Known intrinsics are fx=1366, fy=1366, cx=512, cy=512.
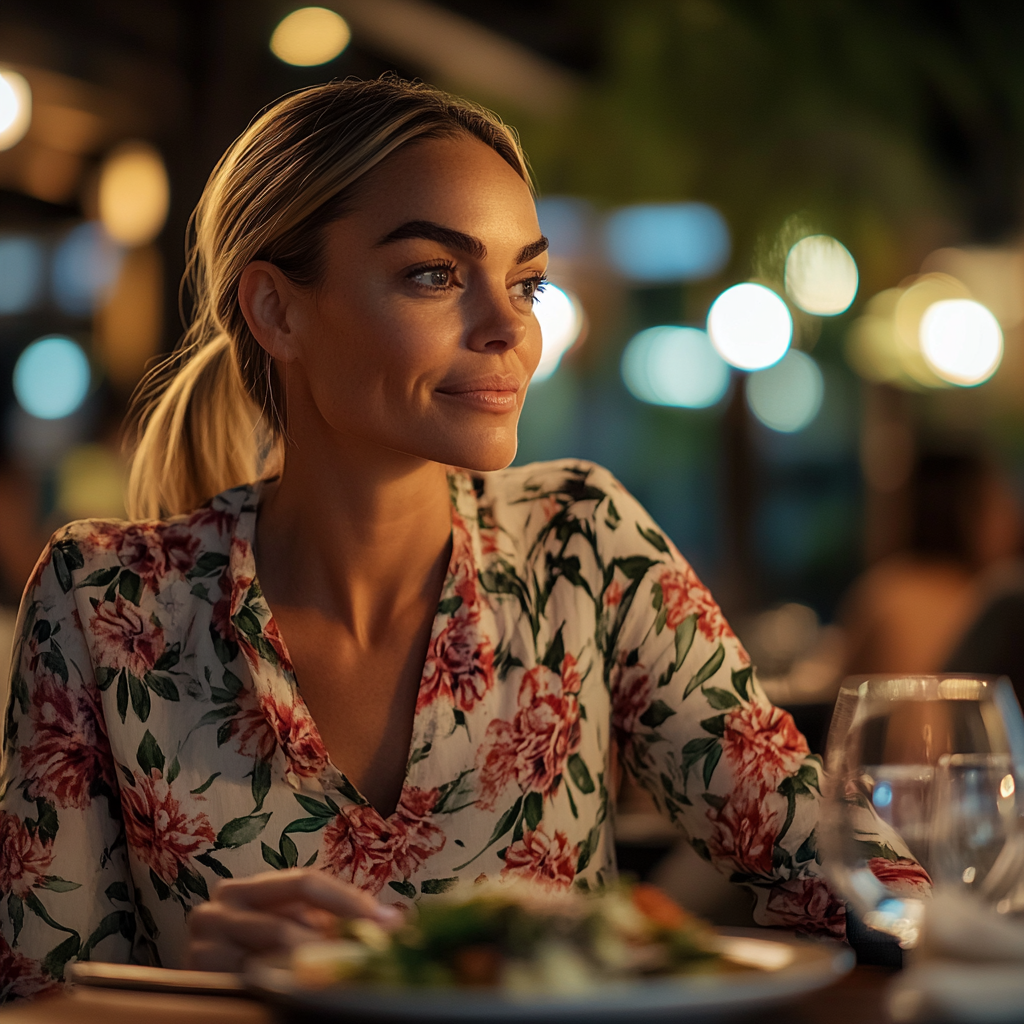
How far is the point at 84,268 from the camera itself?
680cm

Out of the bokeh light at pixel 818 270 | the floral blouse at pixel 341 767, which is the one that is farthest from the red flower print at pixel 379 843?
the bokeh light at pixel 818 270

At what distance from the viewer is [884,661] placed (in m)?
3.85

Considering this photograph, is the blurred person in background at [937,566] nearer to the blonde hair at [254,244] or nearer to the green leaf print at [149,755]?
the blonde hair at [254,244]

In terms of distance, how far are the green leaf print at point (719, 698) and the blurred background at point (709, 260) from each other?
22.3 inches

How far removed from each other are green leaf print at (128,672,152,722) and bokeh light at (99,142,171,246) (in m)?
4.74

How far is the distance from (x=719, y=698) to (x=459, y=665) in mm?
241

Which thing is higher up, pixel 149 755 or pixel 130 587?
pixel 130 587

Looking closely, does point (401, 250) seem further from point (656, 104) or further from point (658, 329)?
Result: point (658, 329)

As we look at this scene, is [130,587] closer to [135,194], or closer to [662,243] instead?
[135,194]

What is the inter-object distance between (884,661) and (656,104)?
2.22 m

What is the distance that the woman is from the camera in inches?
46.6

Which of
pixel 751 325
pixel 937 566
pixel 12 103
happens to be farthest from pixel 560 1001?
pixel 751 325

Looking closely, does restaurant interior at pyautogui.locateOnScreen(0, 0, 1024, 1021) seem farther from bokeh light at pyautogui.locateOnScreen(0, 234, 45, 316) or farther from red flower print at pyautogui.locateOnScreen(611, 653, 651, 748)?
red flower print at pyautogui.locateOnScreen(611, 653, 651, 748)

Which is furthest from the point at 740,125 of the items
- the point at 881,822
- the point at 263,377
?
the point at 881,822
